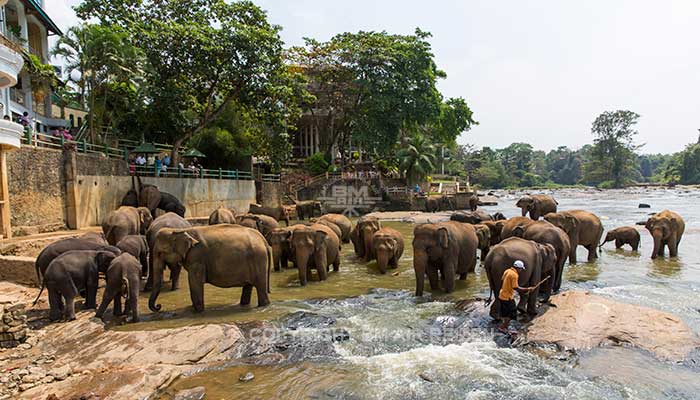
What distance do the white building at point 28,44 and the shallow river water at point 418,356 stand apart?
71.7ft

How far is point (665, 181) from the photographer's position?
10619cm

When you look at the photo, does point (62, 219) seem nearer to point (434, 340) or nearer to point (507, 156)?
point (434, 340)

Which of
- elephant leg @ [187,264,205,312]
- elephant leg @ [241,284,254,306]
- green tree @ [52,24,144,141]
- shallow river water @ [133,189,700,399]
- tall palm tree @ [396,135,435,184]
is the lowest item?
shallow river water @ [133,189,700,399]

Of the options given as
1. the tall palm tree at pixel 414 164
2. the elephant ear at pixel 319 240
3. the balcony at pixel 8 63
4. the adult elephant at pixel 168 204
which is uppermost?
the balcony at pixel 8 63

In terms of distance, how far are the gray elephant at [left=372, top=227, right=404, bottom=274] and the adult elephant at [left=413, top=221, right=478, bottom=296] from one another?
2315 mm

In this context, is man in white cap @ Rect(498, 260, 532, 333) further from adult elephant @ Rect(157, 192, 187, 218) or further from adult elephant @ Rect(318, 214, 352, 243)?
adult elephant @ Rect(157, 192, 187, 218)

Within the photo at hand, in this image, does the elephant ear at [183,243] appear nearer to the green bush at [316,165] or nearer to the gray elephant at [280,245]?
the gray elephant at [280,245]

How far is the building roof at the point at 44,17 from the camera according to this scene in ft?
95.3

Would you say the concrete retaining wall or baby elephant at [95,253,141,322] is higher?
the concrete retaining wall

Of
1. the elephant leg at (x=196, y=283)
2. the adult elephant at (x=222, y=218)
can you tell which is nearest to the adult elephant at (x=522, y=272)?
the elephant leg at (x=196, y=283)

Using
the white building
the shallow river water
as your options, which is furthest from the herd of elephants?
the white building

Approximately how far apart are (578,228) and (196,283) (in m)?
12.0

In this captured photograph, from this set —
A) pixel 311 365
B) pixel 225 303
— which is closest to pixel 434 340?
pixel 311 365

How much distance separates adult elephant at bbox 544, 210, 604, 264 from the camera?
14820mm
